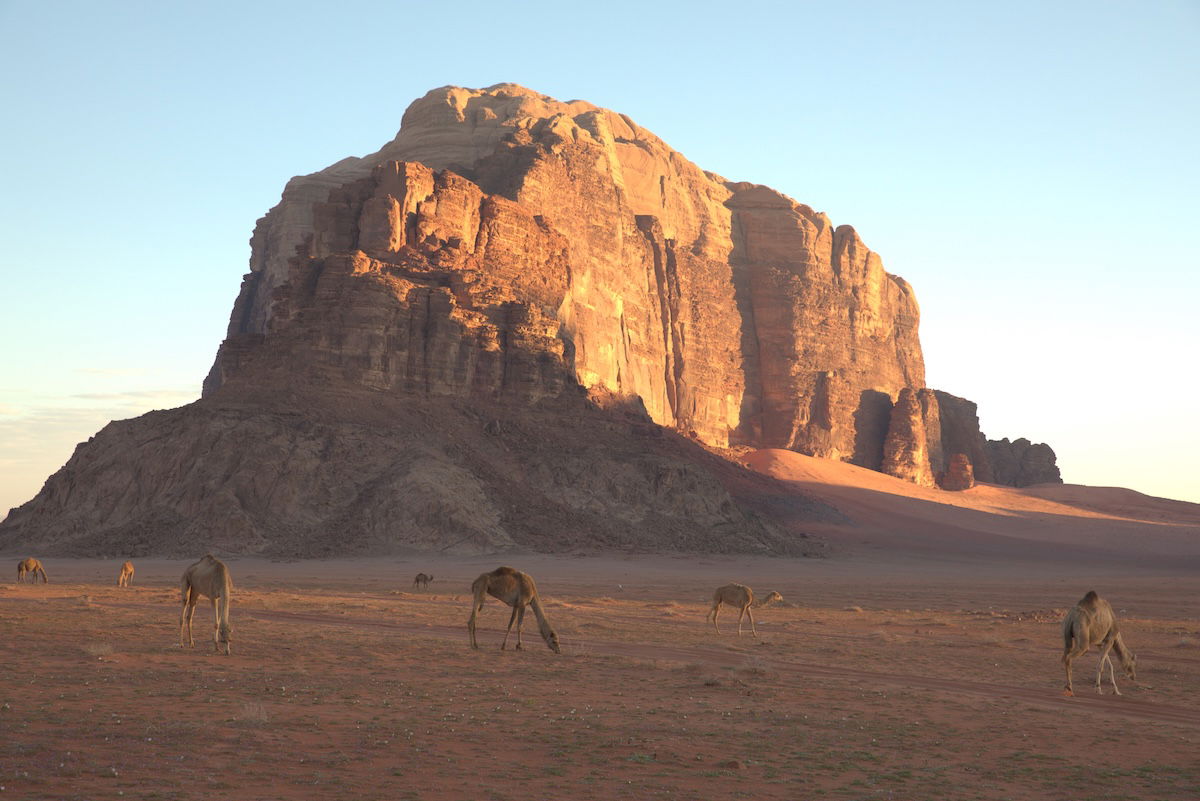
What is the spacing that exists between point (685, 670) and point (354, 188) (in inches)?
3536

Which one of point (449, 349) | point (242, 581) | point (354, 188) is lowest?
point (242, 581)

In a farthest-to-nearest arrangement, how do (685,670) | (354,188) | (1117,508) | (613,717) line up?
(1117,508) → (354,188) → (685,670) → (613,717)

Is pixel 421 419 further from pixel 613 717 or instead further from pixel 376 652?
pixel 613 717

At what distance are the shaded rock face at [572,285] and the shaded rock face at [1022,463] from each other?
17881 millimetres

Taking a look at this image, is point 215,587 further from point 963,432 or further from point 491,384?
point 963,432

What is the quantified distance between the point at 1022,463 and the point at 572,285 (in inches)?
3951

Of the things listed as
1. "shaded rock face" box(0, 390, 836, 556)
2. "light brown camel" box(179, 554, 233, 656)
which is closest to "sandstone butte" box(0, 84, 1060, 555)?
"shaded rock face" box(0, 390, 836, 556)

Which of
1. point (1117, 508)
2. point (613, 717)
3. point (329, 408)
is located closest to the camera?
point (613, 717)

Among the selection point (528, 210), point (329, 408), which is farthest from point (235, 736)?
point (528, 210)

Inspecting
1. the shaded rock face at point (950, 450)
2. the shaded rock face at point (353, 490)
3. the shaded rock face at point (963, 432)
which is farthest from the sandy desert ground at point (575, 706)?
the shaded rock face at point (963, 432)

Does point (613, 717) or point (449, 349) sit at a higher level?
point (449, 349)

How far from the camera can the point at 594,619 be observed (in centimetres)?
3444

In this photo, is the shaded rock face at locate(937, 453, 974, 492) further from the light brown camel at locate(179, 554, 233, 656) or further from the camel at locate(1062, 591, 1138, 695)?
the light brown camel at locate(179, 554, 233, 656)

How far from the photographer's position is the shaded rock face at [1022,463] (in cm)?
18900
